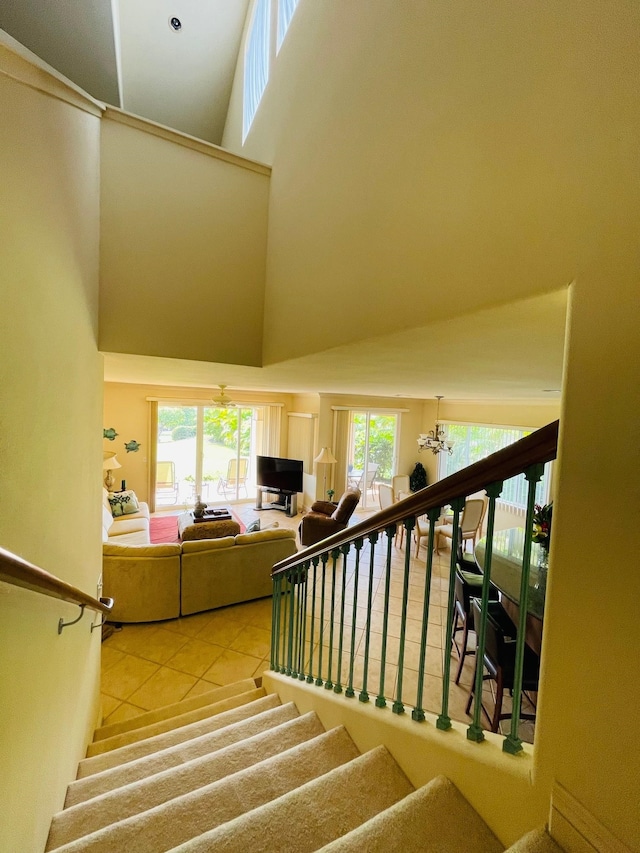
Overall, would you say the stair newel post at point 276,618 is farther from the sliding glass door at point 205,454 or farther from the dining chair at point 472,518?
the sliding glass door at point 205,454

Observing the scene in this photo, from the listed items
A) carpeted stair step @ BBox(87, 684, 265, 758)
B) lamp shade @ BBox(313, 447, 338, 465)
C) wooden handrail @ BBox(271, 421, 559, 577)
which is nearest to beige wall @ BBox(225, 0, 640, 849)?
wooden handrail @ BBox(271, 421, 559, 577)

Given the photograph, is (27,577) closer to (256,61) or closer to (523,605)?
(523,605)

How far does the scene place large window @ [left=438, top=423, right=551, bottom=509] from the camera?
19.2 feet

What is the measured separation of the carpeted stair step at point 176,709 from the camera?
2.40 metres

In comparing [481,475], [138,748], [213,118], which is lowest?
[138,748]

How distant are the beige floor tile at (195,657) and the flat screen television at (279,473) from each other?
425cm

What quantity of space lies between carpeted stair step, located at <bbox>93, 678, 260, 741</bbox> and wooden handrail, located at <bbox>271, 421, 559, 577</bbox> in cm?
229

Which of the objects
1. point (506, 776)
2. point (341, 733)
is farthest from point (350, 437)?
point (506, 776)

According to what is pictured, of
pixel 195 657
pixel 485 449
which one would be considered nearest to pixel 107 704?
pixel 195 657

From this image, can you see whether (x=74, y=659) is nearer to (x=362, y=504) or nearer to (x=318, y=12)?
(x=318, y=12)

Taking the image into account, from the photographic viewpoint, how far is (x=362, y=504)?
8.02m

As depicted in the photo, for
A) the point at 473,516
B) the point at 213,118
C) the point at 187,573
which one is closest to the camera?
the point at 187,573

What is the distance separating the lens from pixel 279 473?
25.7 ft

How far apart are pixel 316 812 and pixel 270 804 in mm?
139
